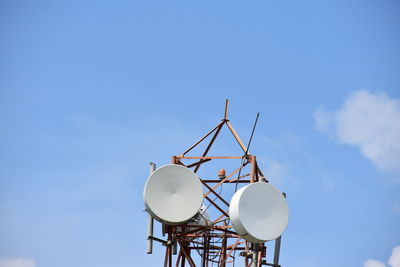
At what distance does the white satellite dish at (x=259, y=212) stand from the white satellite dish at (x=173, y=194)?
2.67m

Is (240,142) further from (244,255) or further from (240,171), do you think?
(244,255)

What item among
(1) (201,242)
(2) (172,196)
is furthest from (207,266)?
(2) (172,196)

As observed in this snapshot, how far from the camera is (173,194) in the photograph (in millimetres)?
41406

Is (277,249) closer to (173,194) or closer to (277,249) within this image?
(277,249)

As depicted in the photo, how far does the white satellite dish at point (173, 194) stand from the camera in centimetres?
4116

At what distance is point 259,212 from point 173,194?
14.8 ft

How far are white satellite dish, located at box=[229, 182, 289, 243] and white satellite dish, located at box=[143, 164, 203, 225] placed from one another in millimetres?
2672

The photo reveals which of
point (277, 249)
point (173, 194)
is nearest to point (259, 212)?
point (277, 249)

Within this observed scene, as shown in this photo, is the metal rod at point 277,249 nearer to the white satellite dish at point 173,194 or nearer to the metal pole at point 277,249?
the metal pole at point 277,249

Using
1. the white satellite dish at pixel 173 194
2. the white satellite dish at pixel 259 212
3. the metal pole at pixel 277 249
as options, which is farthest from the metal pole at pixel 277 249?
the white satellite dish at pixel 173 194

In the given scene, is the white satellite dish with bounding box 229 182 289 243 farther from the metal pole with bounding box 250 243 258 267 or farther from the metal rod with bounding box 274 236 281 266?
the metal rod with bounding box 274 236 281 266

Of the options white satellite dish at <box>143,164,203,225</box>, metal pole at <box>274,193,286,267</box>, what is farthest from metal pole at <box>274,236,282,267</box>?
white satellite dish at <box>143,164,203,225</box>

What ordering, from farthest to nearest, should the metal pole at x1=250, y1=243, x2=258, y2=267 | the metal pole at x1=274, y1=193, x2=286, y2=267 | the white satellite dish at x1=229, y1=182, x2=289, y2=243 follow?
the metal pole at x1=274, y1=193, x2=286, y2=267
the metal pole at x1=250, y1=243, x2=258, y2=267
the white satellite dish at x1=229, y1=182, x2=289, y2=243

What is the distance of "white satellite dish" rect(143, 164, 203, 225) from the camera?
41156mm
